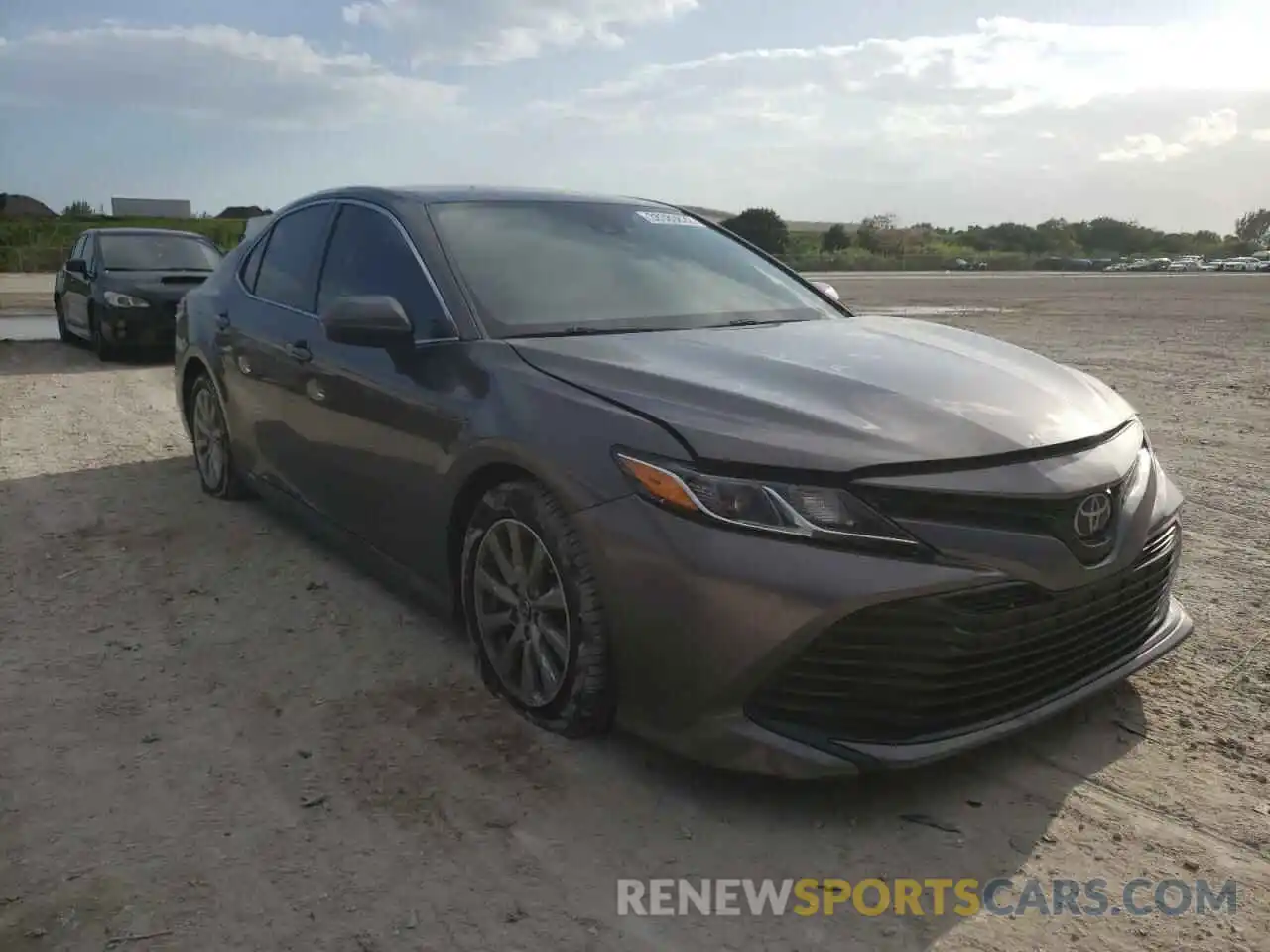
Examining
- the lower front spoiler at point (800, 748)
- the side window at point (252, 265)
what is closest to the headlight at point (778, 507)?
the lower front spoiler at point (800, 748)

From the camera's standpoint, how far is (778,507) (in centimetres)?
249

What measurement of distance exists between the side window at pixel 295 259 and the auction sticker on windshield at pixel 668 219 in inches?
52.6

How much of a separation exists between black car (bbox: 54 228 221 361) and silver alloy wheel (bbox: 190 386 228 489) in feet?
21.0

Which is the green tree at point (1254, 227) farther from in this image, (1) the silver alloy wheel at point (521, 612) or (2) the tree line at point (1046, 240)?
(1) the silver alloy wheel at point (521, 612)

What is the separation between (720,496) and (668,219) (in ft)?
7.08

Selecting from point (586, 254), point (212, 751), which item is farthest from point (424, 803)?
point (586, 254)

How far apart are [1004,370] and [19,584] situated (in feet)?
12.7

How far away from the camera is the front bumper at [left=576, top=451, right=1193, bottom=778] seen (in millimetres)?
2420

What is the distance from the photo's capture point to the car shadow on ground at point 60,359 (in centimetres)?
1112

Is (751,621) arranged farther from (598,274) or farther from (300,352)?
(300,352)

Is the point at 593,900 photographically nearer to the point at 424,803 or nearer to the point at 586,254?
the point at 424,803

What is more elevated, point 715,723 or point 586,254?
point 586,254

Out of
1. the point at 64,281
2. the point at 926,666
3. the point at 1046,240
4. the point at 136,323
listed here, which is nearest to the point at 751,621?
the point at 926,666

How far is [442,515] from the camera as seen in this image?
337cm
